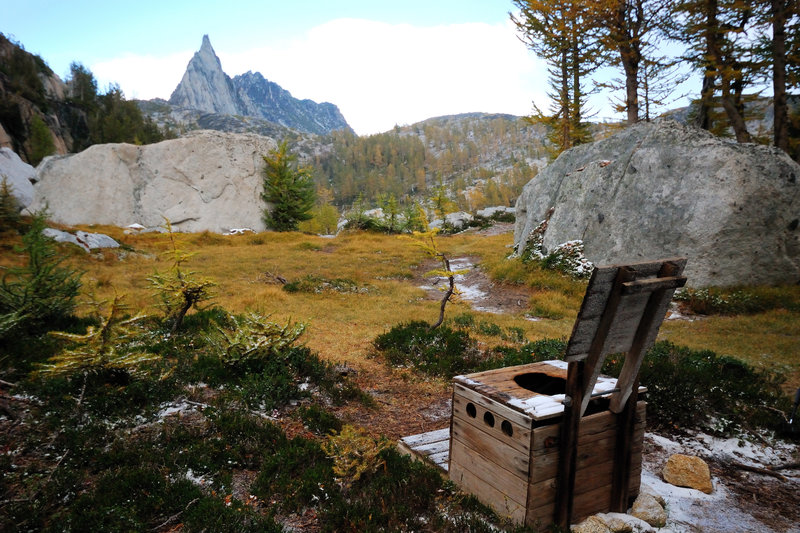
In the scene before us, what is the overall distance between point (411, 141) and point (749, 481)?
20341 centimetres

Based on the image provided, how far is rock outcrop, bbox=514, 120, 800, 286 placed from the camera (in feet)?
41.6

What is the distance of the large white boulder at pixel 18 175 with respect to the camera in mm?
24703

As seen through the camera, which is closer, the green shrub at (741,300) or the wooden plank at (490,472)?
the wooden plank at (490,472)

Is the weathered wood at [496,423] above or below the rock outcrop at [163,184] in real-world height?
below

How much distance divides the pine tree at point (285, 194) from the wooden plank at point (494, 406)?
3192cm

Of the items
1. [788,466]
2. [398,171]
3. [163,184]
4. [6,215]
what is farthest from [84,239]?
[398,171]

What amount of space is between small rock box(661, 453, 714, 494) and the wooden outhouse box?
0.98 meters

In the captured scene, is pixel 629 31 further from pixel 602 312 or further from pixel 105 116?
pixel 105 116

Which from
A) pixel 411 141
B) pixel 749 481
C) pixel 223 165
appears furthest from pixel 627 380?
pixel 411 141

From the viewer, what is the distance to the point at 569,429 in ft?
10.1

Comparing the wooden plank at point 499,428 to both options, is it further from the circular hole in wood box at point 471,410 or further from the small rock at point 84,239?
the small rock at point 84,239

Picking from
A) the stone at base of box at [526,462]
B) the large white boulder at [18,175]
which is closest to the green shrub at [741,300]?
the stone at base of box at [526,462]

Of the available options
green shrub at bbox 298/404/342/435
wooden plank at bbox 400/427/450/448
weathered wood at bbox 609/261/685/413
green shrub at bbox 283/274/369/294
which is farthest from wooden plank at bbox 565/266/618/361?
green shrub at bbox 283/274/369/294

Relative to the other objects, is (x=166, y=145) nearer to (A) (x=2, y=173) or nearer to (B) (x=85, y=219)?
(B) (x=85, y=219)
